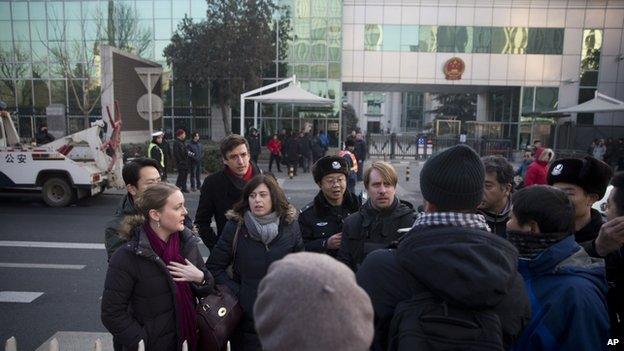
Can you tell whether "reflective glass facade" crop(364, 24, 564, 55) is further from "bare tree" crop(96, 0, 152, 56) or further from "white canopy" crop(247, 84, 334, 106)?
"bare tree" crop(96, 0, 152, 56)

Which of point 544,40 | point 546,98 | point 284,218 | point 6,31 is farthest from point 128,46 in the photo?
point 284,218

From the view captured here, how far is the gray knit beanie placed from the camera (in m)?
1.04

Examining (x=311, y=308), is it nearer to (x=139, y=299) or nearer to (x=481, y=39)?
(x=139, y=299)

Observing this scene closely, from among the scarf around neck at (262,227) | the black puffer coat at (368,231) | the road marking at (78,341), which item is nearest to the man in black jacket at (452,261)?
the black puffer coat at (368,231)

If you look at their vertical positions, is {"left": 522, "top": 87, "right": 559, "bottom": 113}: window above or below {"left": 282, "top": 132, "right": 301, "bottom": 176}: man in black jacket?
above

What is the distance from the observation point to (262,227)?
10.0ft

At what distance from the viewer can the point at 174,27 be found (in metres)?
26.5

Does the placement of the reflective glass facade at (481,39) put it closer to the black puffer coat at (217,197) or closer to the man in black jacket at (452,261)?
the black puffer coat at (217,197)

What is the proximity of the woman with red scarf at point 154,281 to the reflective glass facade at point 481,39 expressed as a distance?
1011 inches

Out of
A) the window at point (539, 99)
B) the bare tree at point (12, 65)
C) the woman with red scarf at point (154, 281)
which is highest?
the bare tree at point (12, 65)

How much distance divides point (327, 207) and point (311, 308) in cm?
266

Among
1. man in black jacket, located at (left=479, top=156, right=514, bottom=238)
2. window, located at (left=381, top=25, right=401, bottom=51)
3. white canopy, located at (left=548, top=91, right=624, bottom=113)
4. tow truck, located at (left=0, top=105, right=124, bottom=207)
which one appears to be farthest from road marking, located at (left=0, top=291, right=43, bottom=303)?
window, located at (left=381, top=25, right=401, bottom=51)

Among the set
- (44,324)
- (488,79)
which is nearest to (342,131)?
(488,79)

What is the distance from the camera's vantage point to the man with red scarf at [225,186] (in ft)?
12.3
